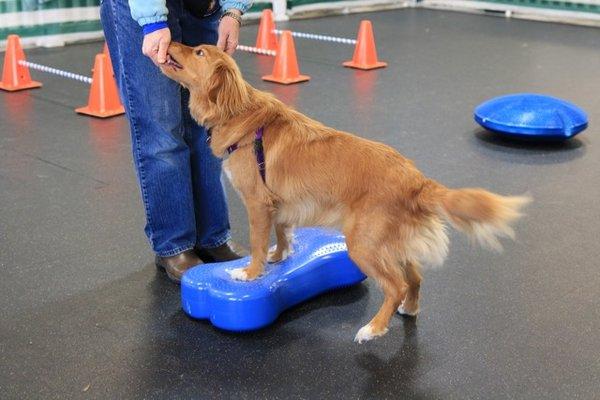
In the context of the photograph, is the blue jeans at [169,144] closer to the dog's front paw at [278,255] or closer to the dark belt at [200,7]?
the dark belt at [200,7]

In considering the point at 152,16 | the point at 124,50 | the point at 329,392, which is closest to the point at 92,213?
the point at 124,50

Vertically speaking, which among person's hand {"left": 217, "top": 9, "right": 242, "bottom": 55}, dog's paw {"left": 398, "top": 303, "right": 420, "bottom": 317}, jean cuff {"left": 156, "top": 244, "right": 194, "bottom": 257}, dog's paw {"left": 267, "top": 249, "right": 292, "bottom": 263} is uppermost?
person's hand {"left": 217, "top": 9, "right": 242, "bottom": 55}

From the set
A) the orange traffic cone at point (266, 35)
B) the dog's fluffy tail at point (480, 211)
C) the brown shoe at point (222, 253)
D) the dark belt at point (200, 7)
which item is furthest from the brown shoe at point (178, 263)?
the orange traffic cone at point (266, 35)

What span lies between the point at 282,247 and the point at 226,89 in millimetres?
671

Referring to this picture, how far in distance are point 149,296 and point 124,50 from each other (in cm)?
93

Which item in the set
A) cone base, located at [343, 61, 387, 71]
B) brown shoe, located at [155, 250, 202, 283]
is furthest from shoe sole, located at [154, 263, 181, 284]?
cone base, located at [343, 61, 387, 71]

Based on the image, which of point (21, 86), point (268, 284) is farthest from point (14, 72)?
point (268, 284)

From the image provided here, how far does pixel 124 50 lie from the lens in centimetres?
273

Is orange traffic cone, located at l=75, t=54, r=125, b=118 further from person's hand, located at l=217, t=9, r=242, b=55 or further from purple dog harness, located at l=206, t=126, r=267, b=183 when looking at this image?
purple dog harness, located at l=206, t=126, r=267, b=183

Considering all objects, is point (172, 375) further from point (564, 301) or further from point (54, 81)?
point (54, 81)

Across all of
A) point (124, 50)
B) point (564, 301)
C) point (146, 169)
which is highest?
point (124, 50)

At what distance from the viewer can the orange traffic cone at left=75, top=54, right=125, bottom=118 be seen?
547 cm

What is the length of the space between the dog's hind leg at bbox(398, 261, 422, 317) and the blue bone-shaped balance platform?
272 mm

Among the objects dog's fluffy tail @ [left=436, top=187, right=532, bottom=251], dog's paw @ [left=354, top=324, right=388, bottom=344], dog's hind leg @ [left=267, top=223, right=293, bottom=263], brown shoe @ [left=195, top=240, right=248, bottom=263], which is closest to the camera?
dog's fluffy tail @ [left=436, top=187, right=532, bottom=251]
